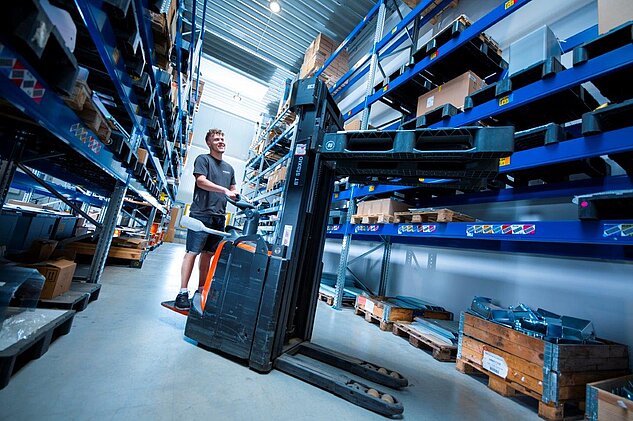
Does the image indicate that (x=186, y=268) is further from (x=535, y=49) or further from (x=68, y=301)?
(x=535, y=49)

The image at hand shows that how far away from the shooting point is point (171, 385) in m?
1.69

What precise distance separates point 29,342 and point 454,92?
492cm

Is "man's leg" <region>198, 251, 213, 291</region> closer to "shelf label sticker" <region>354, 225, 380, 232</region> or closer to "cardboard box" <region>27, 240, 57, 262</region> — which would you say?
"cardboard box" <region>27, 240, 57, 262</region>

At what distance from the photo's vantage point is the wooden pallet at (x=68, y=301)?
2301 mm

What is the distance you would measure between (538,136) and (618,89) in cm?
100

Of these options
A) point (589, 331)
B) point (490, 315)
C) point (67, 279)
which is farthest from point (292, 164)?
point (589, 331)

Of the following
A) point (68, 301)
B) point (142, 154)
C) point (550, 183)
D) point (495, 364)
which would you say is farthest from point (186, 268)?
point (550, 183)

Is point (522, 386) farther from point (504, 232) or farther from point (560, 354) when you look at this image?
point (504, 232)

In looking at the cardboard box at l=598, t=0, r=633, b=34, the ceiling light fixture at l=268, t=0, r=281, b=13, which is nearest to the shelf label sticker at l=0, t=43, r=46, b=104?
the cardboard box at l=598, t=0, r=633, b=34

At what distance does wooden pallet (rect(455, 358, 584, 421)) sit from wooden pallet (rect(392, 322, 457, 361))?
0.53ft

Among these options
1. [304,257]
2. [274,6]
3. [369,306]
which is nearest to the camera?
[304,257]

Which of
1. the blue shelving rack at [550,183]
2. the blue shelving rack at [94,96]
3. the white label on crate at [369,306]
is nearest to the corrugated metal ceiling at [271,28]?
the blue shelving rack at [550,183]

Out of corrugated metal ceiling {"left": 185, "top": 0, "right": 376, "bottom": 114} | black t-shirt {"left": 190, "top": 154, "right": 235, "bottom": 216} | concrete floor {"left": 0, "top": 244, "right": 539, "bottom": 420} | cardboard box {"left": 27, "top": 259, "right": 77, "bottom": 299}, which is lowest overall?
concrete floor {"left": 0, "top": 244, "right": 539, "bottom": 420}

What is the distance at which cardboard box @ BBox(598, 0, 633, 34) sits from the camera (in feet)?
7.68
